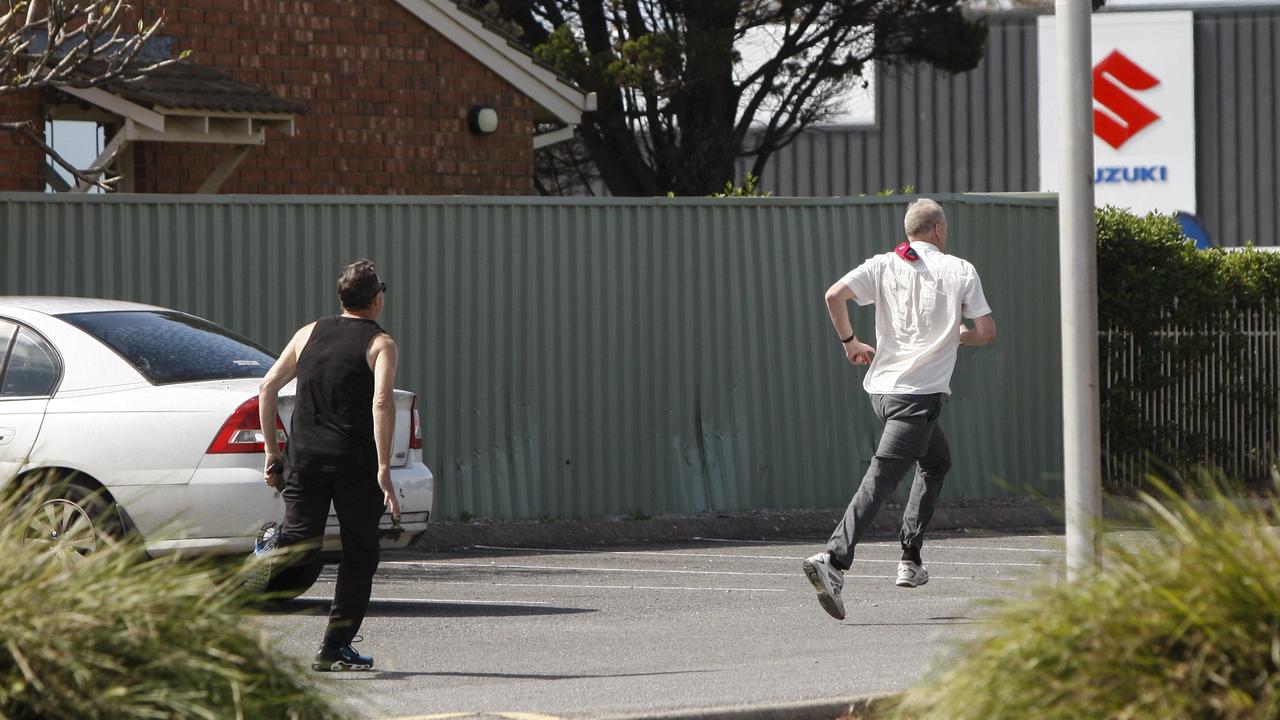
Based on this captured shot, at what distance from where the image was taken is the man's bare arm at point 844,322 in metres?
8.38

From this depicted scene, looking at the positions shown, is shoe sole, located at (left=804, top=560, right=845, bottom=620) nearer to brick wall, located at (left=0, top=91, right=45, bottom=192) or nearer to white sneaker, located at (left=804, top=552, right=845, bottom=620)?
white sneaker, located at (left=804, top=552, right=845, bottom=620)

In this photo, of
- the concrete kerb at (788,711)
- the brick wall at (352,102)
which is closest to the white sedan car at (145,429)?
the concrete kerb at (788,711)

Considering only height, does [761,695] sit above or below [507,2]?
below

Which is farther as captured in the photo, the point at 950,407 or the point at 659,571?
the point at 950,407

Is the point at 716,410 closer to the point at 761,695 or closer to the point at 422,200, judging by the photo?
the point at 422,200

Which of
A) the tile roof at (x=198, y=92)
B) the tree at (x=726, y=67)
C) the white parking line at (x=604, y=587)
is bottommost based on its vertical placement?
the white parking line at (x=604, y=587)

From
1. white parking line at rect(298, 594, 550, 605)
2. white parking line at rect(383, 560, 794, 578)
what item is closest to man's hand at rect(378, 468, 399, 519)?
white parking line at rect(298, 594, 550, 605)

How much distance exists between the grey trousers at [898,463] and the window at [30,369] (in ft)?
12.1

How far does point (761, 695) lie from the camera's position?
6246mm

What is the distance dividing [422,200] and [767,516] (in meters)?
3.21

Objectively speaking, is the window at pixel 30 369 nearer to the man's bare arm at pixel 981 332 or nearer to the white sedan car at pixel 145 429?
the white sedan car at pixel 145 429

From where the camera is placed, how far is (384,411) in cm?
698

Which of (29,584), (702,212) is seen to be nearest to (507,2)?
(702,212)

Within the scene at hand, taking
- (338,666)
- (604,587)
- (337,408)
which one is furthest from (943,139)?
(338,666)
